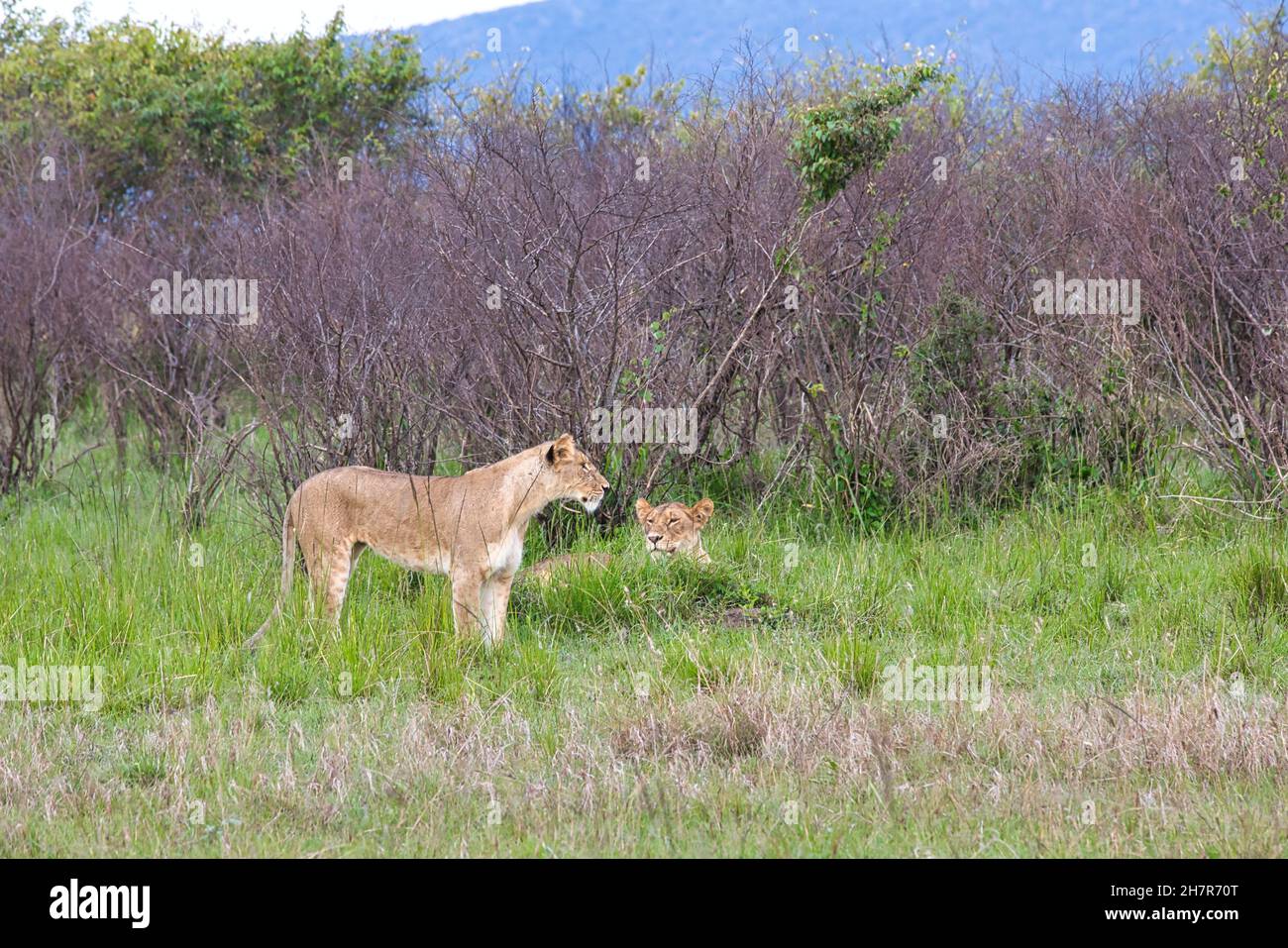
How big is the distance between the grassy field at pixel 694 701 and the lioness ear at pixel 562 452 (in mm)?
794

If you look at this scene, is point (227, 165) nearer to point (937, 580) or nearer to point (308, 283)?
point (308, 283)

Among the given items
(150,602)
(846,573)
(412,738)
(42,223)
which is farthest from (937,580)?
(42,223)

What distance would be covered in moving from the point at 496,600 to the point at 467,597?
195 mm

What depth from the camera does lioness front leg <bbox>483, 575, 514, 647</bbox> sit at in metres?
7.62

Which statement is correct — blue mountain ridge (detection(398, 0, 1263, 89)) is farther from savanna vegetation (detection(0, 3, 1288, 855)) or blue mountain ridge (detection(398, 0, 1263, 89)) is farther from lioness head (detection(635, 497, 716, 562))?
lioness head (detection(635, 497, 716, 562))

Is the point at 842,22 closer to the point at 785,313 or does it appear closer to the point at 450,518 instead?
the point at 785,313

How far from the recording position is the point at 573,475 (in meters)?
7.73

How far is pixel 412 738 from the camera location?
231 inches

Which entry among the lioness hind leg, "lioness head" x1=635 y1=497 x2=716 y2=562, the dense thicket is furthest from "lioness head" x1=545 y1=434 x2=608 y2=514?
the dense thicket

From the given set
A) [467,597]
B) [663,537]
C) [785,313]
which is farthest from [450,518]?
[785,313]

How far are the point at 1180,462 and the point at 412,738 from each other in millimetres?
6818

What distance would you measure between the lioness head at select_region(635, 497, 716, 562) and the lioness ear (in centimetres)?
99

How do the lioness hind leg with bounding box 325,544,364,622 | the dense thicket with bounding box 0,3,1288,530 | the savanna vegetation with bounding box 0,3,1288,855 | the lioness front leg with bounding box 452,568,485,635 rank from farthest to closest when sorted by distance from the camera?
1. the dense thicket with bounding box 0,3,1288,530
2. the lioness hind leg with bounding box 325,544,364,622
3. the lioness front leg with bounding box 452,568,485,635
4. the savanna vegetation with bounding box 0,3,1288,855

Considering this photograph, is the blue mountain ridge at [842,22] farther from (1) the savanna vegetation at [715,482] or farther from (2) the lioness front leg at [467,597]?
(2) the lioness front leg at [467,597]
